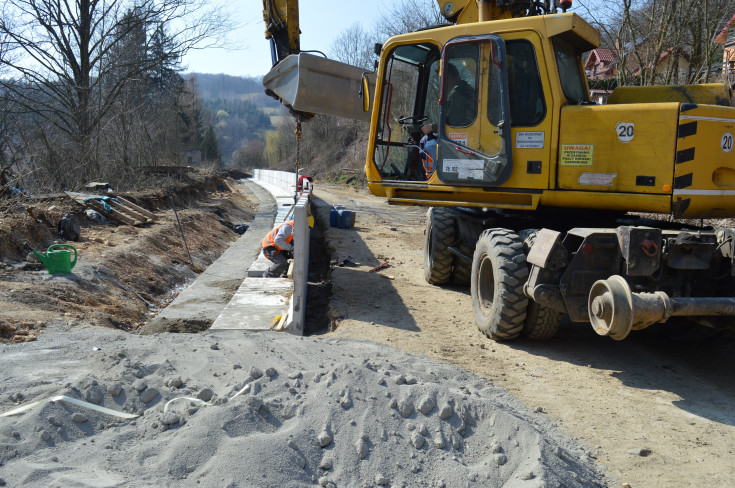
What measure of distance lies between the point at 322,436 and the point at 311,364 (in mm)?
1072

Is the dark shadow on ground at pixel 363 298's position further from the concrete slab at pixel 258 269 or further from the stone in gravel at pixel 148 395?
the stone in gravel at pixel 148 395

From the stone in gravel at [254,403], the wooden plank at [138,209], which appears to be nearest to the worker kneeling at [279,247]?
the stone in gravel at [254,403]

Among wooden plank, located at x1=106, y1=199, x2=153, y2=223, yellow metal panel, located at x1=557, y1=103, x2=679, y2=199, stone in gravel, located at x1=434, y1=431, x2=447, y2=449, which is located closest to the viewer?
stone in gravel, located at x1=434, y1=431, x2=447, y2=449

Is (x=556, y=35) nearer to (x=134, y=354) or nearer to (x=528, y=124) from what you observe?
(x=528, y=124)

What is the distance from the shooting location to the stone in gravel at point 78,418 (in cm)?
329

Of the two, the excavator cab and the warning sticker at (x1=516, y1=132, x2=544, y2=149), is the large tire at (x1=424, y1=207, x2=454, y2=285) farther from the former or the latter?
the warning sticker at (x1=516, y1=132, x2=544, y2=149)

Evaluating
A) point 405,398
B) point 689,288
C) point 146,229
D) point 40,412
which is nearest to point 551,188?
point 689,288

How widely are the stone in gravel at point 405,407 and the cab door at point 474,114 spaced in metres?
2.86

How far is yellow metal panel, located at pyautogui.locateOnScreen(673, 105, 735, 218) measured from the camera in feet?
15.6

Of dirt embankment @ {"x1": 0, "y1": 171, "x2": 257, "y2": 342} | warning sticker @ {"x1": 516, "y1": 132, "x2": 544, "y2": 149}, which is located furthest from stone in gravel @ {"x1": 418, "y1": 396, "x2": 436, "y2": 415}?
dirt embankment @ {"x1": 0, "y1": 171, "x2": 257, "y2": 342}

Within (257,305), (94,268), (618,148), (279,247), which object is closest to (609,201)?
(618,148)

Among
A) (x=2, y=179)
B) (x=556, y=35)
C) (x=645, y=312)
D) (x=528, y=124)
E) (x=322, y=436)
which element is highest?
(x=556, y=35)

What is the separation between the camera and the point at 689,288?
475 cm

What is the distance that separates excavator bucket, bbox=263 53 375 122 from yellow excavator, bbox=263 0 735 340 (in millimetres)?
1451
